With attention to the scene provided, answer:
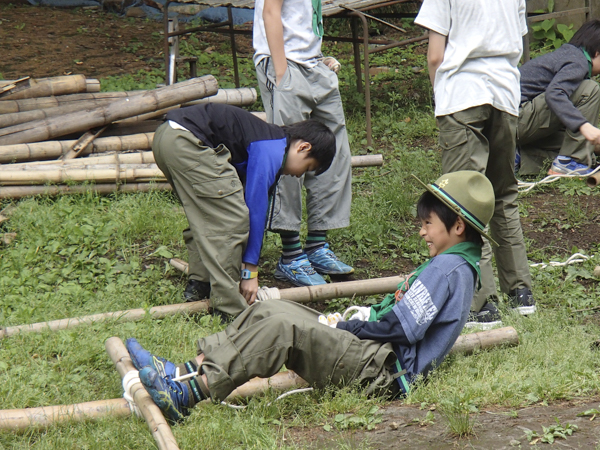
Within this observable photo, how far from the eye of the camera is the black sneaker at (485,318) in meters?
4.07

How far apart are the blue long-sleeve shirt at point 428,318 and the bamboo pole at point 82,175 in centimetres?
323

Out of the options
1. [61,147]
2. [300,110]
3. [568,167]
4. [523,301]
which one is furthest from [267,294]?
[568,167]

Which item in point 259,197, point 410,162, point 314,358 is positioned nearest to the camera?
point 314,358

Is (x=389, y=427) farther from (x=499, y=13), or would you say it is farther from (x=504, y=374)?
(x=499, y=13)

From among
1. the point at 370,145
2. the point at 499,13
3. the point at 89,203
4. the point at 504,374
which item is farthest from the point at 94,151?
the point at 504,374

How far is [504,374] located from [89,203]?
3.64 m

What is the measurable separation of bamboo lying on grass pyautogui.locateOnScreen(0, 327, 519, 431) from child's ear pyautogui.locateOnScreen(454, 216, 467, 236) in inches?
24.8

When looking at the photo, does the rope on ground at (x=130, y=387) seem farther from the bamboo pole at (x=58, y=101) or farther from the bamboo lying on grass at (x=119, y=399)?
the bamboo pole at (x=58, y=101)

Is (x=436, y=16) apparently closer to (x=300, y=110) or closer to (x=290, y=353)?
(x=300, y=110)

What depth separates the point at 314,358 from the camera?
3.05 metres

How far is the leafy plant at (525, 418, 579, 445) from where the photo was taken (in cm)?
262

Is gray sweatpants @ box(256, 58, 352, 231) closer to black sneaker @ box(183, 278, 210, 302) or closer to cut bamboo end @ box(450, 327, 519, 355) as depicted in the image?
black sneaker @ box(183, 278, 210, 302)

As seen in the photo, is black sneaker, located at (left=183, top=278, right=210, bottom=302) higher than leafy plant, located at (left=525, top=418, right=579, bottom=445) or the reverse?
the reverse

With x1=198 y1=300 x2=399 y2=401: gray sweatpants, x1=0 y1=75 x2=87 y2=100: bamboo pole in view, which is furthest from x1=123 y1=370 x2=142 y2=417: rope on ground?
x1=0 y1=75 x2=87 y2=100: bamboo pole
